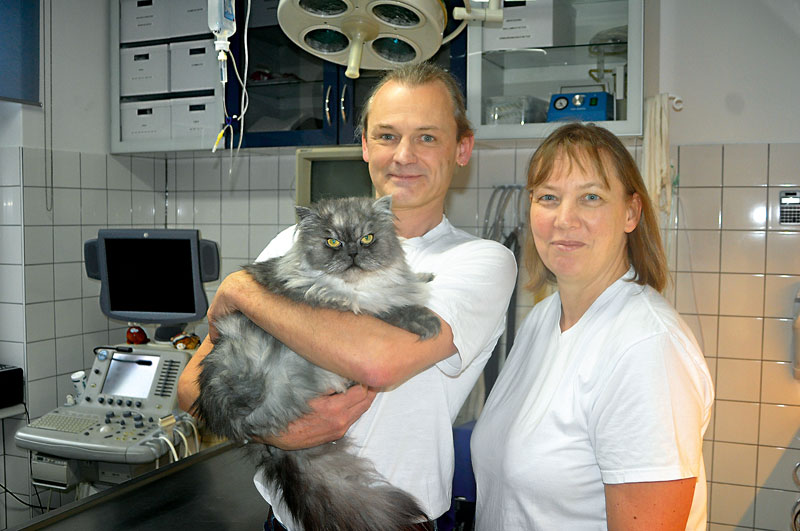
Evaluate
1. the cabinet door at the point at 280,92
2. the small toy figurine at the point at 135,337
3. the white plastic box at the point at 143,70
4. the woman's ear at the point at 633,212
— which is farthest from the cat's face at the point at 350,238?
the white plastic box at the point at 143,70

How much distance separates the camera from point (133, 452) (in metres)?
2.45

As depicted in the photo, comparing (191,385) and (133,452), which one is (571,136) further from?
(133,452)

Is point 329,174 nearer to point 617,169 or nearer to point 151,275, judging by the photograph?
point 151,275

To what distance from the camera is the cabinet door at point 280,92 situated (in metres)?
3.13

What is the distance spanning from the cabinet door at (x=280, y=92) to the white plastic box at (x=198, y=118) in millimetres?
94

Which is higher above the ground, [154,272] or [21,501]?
[154,272]

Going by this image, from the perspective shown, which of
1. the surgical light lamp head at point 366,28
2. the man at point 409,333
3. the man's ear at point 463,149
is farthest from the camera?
the man's ear at point 463,149

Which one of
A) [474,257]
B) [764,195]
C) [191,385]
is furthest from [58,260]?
[764,195]

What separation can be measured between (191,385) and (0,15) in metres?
2.47

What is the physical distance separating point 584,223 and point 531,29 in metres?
1.79

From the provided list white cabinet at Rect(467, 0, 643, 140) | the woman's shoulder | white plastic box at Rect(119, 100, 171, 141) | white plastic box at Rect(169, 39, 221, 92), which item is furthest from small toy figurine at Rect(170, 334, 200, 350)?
the woman's shoulder

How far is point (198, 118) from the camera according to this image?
331 centimetres

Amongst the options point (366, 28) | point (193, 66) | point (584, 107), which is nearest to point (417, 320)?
point (366, 28)

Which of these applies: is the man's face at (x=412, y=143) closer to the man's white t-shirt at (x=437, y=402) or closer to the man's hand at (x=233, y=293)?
the man's white t-shirt at (x=437, y=402)
